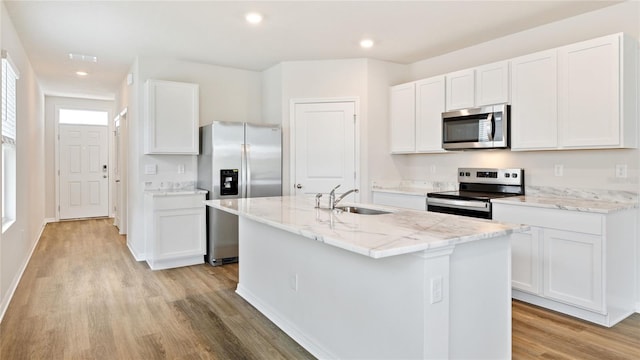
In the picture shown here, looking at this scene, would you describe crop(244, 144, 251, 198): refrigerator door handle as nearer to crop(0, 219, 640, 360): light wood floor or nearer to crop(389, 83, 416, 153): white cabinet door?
crop(0, 219, 640, 360): light wood floor

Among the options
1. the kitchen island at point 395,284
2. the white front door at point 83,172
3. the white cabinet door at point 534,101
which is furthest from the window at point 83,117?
the white cabinet door at point 534,101

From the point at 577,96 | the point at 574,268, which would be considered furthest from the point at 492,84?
the point at 574,268

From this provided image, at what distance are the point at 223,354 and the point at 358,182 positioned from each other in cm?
284

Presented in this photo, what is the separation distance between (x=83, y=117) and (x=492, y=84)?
318 inches

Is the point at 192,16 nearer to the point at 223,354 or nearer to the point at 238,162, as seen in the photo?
the point at 238,162

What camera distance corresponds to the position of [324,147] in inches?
195

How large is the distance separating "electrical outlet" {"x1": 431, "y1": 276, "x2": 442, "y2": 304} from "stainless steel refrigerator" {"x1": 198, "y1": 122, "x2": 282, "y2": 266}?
3331mm

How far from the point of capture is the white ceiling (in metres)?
3.24

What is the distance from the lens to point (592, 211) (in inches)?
111

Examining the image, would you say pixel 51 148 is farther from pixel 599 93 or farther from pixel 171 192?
pixel 599 93

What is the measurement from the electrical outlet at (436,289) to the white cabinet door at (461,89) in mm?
2772

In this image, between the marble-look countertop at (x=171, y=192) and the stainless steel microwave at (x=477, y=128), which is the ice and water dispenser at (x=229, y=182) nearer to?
the marble-look countertop at (x=171, y=192)

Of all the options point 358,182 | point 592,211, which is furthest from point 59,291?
point 592,211

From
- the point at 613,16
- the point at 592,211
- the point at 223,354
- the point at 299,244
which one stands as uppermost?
the point at 613,16
